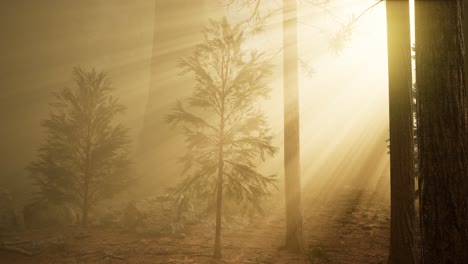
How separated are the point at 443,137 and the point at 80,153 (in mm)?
15155

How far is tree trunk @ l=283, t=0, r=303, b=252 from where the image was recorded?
9094mm

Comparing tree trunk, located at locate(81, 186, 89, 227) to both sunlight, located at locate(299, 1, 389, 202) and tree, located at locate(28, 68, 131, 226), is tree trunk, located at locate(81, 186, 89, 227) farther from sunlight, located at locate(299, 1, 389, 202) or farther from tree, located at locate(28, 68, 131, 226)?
sunlight, located at locate(299, 1, 389, 202)

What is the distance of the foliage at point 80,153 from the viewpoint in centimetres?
1405

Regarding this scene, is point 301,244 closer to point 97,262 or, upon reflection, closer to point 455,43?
point 97,262

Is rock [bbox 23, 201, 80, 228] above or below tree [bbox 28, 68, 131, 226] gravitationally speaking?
below

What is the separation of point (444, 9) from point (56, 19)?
171ft

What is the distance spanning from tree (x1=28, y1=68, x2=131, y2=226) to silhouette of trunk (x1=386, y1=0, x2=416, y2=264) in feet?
41.6

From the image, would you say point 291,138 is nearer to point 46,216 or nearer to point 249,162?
point 249,162

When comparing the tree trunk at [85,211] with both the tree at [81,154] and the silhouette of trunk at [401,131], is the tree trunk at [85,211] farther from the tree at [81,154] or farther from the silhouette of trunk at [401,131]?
the silhouette of trunk at [401,131]

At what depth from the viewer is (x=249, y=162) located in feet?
32.7

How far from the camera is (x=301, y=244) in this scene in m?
9.13

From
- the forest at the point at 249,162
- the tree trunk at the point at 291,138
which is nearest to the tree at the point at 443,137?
the forest at the point at 249,162

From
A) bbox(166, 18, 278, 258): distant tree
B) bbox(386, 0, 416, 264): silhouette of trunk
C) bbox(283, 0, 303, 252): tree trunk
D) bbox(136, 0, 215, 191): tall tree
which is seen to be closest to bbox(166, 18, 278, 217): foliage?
bbox(166, 18, 278, 258): distant tree

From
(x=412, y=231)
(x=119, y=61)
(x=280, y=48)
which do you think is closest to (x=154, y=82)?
(x=280, y=48)
